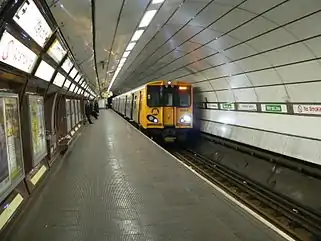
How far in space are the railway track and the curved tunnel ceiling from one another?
250cm

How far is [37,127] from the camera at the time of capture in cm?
611

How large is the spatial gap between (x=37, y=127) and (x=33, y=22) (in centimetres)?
240

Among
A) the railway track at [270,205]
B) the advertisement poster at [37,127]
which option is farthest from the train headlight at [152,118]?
the advertisement poster at [37,127]

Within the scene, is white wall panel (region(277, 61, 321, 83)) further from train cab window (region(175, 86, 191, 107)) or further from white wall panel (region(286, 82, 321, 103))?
train cab window (region(175, 86, 191, 107))

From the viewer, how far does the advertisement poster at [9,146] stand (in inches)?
145

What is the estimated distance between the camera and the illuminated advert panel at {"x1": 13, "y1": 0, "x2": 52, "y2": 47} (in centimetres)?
357

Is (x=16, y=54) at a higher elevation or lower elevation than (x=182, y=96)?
higher

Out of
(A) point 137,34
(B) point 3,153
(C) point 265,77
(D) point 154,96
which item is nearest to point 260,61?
(C) point 265,77

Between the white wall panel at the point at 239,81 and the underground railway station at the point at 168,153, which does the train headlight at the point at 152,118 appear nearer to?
the underground railway station at the point at 168,153

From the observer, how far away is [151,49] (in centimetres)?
1350

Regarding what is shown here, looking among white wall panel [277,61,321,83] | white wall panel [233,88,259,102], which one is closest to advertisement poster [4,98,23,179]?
white wall panel [277,61,321,83]

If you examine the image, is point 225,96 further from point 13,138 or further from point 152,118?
point 13,138

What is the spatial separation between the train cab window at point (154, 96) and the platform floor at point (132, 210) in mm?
9226

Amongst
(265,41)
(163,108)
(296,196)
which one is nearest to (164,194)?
(296,196)
